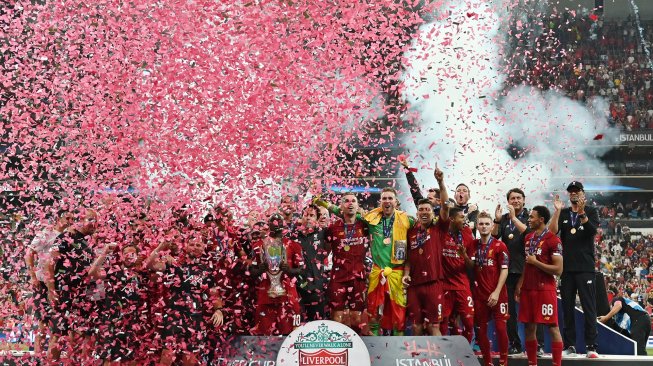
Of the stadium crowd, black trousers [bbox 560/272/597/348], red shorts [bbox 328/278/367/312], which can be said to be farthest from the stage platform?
the stadium crowd

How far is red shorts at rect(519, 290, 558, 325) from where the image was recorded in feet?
26.5

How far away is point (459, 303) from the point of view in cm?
814

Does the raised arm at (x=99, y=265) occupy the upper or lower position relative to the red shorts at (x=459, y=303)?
upper

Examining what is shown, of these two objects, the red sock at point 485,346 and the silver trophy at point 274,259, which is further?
the red sock at point 485,346

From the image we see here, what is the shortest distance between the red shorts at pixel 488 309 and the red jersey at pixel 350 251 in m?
1.16

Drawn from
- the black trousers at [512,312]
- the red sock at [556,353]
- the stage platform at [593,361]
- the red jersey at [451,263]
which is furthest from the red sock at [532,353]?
the red jersey at [451,263]

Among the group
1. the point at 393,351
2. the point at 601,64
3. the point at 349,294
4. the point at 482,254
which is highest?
the point at 601,64

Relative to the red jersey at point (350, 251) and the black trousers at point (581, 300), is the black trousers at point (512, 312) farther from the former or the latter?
the red jersey at point (350, 251)

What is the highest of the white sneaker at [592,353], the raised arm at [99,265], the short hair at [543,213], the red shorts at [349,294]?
the short hair at [543,213]

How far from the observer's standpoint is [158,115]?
788 centimetres

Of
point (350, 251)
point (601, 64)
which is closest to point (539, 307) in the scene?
point (350, 251)

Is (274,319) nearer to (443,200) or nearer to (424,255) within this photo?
(424,255)

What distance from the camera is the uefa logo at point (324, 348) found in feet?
22.9

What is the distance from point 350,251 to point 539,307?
184 cm
